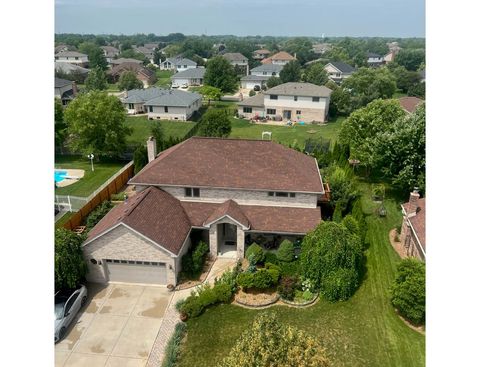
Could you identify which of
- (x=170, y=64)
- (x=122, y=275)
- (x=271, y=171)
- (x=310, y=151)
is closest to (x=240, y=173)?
(x=271, y=171)

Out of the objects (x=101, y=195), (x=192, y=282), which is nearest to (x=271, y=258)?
(x=192, y=282)

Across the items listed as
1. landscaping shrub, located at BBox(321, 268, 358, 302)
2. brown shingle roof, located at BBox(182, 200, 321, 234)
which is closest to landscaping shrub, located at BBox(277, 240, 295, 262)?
brown shingle roof, located at BBox(182, 200, 321, 234)

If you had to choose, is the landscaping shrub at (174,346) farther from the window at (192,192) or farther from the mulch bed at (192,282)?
the window at (192,192)

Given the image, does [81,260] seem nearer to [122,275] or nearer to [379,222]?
[122,275]

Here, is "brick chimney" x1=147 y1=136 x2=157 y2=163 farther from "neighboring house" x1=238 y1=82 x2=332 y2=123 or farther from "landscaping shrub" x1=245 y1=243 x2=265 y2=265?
"neighboring house" x1=238 y1=82 x2=332 y2=123

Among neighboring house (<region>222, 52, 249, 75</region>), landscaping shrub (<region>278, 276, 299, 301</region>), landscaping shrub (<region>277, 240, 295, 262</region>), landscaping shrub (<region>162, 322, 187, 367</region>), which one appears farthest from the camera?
A: neighboring house (<region>222, 52, 249, 75</region>)

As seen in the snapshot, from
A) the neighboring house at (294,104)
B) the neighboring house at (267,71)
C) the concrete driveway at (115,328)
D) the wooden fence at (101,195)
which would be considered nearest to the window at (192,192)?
the concrete driveway at (115,328)

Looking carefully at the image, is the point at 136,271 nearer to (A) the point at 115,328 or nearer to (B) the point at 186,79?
(A) the point at 115,328
